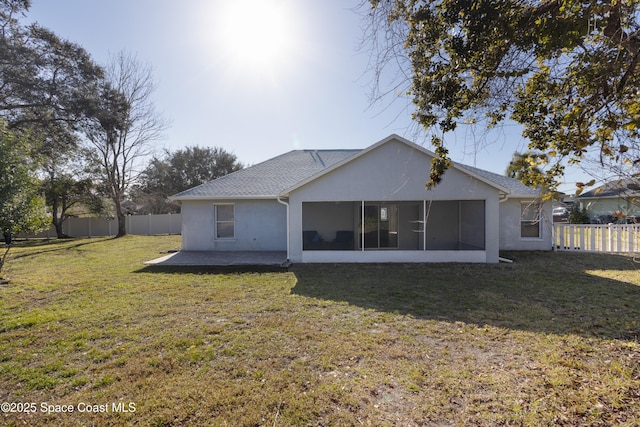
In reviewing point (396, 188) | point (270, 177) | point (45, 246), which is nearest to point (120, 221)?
point (45, 246)

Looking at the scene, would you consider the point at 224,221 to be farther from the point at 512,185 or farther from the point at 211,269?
the point at 512,185

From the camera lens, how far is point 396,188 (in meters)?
9.97

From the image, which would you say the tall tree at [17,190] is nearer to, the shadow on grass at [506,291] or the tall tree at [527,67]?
the shadow on grass at [506,291]

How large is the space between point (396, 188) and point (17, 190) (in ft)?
36.5

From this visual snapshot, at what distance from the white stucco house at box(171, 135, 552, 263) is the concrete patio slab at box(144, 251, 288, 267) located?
703 mm

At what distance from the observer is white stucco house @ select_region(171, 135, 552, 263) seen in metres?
10.0

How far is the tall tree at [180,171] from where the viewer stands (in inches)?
1291

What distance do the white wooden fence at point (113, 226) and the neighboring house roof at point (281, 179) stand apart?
14.5 meters

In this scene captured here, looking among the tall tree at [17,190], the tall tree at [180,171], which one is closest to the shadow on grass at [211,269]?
the tall tree at [17,190]

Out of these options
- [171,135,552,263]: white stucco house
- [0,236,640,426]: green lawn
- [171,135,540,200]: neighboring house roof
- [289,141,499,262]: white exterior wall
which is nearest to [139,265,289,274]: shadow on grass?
[171,135,552,263]: white stucco house

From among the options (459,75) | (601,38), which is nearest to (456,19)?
(459,75)

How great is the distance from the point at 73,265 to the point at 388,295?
11319mm

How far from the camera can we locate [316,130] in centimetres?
775

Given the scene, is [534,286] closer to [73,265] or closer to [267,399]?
[267,399]
